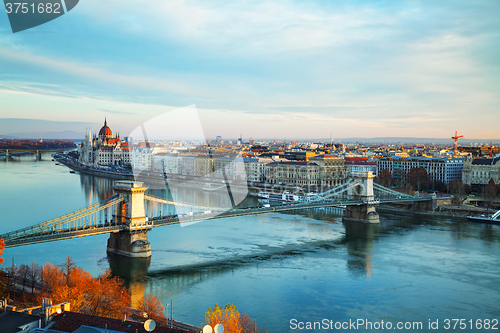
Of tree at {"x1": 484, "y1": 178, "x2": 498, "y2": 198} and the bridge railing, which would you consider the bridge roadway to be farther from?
tree at {"x1": 484, "y1": 178, "x2": 498, "y2": 198}

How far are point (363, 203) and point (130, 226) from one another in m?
9.64

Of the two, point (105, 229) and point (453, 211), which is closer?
point (105, 229)

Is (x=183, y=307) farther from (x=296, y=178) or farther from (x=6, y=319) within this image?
(x=296, y=178)

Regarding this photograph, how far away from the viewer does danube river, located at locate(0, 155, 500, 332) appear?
26.5 ft

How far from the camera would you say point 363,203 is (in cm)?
1756

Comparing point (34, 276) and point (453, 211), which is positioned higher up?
point (34, 276)

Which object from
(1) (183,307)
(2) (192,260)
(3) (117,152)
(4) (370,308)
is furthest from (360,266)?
(3) (117,152)

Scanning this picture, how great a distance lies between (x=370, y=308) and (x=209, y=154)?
91.2 feet

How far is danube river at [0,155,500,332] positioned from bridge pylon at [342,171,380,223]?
0.93 m

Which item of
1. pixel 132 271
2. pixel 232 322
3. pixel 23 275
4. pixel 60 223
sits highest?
pixel 60 223

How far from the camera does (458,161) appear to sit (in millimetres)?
27344

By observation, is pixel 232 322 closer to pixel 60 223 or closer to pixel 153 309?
pixel 153 309

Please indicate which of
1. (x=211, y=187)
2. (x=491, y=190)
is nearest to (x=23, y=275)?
(x=211, y=187)

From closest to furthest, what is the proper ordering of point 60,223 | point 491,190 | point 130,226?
1. point 60,223
2. point 130,226
3. point 491,190
